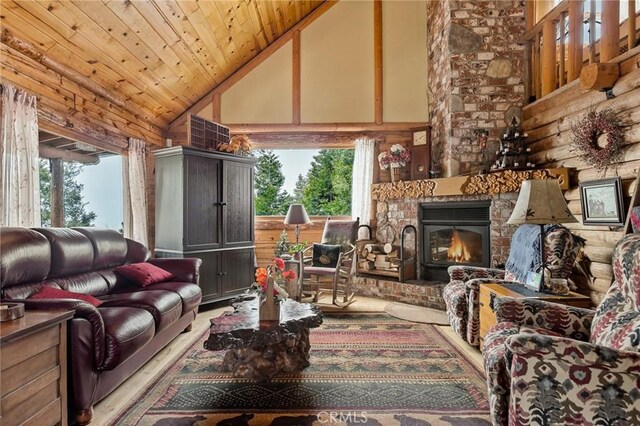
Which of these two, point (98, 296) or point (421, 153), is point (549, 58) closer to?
point (421, 153)

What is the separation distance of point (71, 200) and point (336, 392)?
3887 millimetres

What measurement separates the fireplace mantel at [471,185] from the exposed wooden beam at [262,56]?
285 centimetres

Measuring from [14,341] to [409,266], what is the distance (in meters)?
4.29

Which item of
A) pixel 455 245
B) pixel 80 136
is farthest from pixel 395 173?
pixel 80 136

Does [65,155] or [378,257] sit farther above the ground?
[65,155]

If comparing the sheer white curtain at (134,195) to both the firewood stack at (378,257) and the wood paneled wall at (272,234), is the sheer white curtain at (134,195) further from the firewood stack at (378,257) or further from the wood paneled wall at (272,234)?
the firewood stack at (378,257)

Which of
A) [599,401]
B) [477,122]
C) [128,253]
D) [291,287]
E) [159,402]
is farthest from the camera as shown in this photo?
[477,122]

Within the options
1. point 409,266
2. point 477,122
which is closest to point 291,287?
point 409,266

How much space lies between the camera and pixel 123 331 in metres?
2.12

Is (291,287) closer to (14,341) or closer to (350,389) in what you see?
(350,389)

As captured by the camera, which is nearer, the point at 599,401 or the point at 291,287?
the point at 599,401

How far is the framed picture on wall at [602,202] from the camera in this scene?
2820mm

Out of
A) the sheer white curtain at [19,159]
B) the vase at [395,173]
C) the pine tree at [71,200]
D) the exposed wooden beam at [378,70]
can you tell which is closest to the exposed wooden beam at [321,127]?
the exposed wooden beam at [378,70]

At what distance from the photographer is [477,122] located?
4.64m
